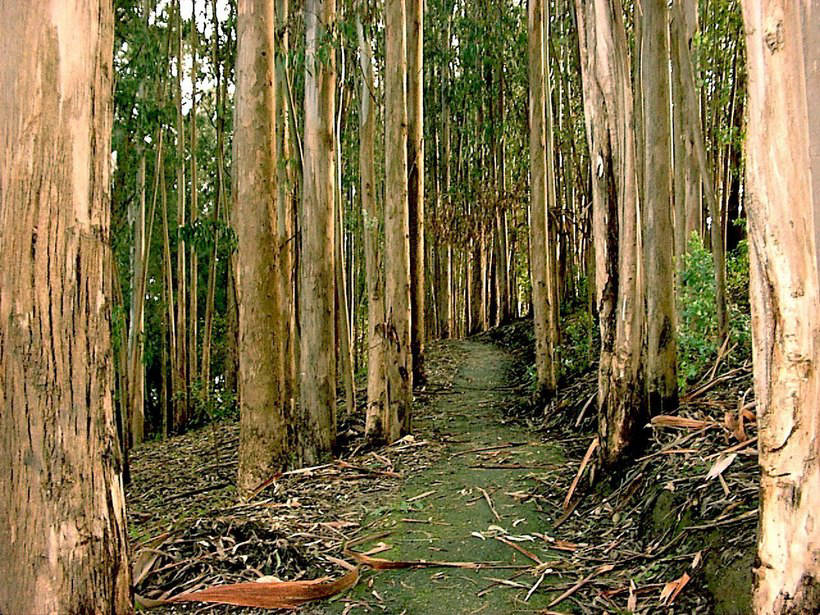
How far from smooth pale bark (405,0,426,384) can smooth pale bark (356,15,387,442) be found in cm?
69

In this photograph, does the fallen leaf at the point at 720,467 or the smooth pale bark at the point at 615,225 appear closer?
the fallen leaf at the point at 720,467

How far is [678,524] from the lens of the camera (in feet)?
12.5

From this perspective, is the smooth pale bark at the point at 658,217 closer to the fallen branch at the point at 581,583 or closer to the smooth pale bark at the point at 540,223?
the fallen branch at the point at 581,583

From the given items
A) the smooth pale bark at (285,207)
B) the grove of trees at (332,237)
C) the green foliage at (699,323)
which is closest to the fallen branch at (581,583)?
the grove of trees at (332,237)

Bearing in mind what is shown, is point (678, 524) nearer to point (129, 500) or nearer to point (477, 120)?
point (129, 500)

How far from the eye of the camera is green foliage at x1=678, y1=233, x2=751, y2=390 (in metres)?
6.20

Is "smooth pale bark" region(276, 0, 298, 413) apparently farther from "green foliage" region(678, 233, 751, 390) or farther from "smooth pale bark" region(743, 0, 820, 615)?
"smooth pale bark" region(743, 0, 820, 615)

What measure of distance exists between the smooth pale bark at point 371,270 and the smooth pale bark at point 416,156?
2.25 feet

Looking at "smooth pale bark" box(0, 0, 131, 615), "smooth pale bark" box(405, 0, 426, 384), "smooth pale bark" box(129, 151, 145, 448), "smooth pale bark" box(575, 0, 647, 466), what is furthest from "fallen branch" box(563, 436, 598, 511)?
"smooth pale bark" box(129, 151, 145, 448)

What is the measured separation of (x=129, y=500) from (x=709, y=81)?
11293 millimetres

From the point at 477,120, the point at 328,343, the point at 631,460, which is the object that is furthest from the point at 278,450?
the point at 477,120

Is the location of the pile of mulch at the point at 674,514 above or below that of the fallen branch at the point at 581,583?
above

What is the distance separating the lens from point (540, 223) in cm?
862

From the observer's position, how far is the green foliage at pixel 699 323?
20.3ft
